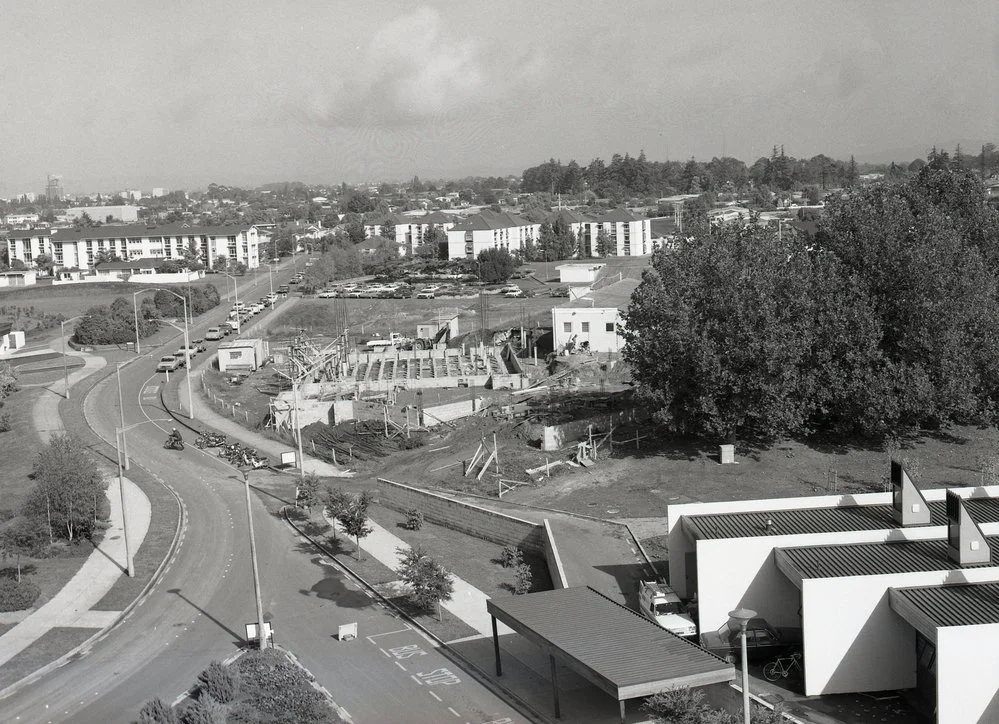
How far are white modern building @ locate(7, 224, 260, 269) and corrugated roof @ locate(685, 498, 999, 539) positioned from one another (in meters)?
92.8

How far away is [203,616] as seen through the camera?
2338cm

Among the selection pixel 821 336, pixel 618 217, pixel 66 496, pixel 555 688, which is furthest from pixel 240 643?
pixel 618 217

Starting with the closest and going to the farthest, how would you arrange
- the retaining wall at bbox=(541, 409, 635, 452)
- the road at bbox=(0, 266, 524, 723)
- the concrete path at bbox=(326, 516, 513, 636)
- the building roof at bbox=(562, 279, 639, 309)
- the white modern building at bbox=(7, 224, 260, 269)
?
the road at bbox=(0, 266, 524, 723)
the concrete path at bbox=(326, 516, 513, 636)
the retaining wall at bbox=(541, 409, 635, 452)
the building roof at bbox=(562, 279, 639, 309)
the white modern building at bbox=(7, 224, 260, 269)

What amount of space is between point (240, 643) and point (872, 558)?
40.3 feet

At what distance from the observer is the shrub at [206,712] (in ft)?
53.7

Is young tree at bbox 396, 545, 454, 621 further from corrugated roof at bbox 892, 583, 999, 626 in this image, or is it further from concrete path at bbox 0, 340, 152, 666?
corrugated roof at bbox 892, 583, 999, 626

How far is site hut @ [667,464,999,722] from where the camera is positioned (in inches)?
632

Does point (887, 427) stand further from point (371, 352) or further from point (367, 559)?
point (371, 352)

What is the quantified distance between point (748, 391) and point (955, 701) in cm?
1617

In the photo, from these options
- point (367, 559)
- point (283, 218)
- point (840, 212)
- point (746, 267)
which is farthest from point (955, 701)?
point (283, 218)

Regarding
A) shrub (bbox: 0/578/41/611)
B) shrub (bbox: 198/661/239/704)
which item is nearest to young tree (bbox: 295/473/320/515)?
shrub (bbox: 0/578/41/611)

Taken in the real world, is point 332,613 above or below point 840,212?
below

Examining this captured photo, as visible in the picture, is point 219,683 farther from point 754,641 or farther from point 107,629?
point 754,641

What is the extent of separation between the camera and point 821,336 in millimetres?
32500
